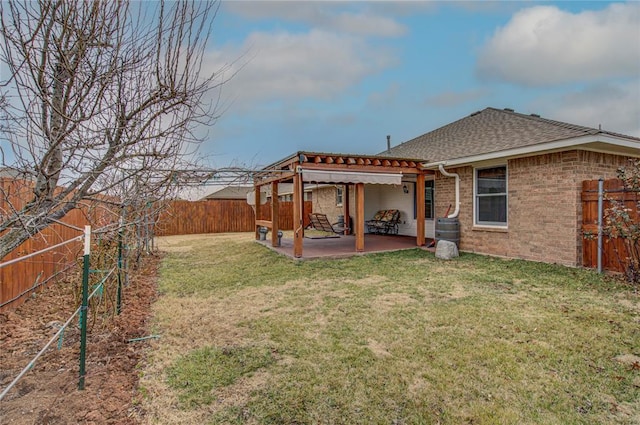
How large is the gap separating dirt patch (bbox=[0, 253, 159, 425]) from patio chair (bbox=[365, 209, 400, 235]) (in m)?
11.4

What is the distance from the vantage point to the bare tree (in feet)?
7.32

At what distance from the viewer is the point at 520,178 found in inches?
354

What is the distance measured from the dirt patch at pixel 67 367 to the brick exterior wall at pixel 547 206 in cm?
864

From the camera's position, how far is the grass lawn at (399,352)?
283 cm

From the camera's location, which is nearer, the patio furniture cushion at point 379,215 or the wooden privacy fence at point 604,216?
the wooden privacy fence at point 604,216

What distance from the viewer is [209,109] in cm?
333

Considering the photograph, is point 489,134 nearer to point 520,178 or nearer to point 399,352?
point 520,178

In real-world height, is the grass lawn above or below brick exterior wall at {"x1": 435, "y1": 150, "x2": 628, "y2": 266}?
below

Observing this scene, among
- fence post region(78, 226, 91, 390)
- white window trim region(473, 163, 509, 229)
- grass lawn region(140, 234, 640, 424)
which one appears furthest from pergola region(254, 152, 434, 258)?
fence post region(78, 226, 91, 390)

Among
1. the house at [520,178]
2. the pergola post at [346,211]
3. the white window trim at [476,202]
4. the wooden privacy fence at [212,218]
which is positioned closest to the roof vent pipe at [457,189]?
the house at [520,178]

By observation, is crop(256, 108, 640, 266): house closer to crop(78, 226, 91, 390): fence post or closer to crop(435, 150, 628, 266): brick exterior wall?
crop(435, 150, 628, 266): brick exterior wall

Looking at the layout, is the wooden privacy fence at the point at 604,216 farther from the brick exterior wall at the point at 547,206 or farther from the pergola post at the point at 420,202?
the pergola post at the point at 420,202

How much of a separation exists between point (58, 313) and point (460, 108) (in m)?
19.8

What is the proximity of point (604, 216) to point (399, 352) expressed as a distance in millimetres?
6350
